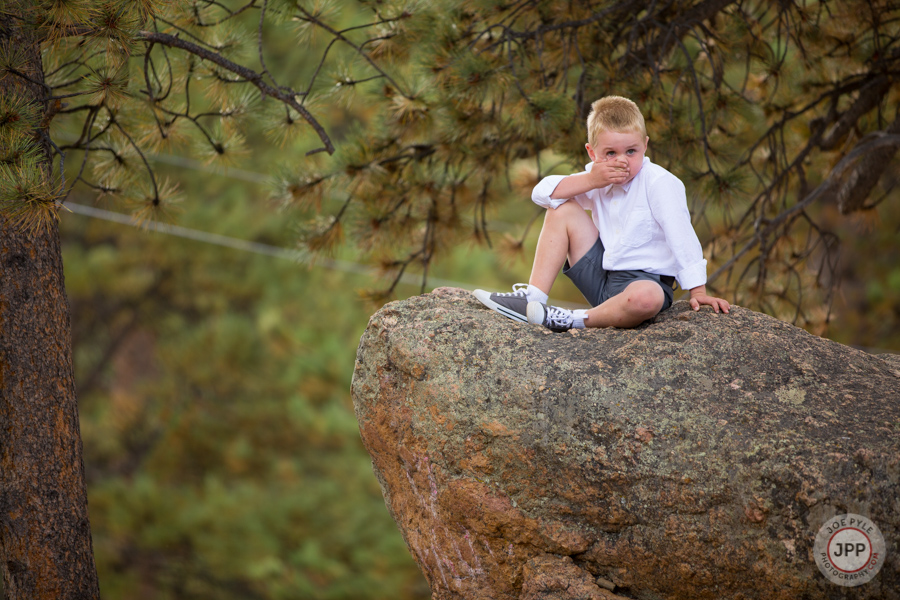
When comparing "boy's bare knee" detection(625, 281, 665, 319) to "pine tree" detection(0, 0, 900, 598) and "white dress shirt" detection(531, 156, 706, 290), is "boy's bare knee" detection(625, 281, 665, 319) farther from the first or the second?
"pine tree" detection(0, 0, 900, 598)

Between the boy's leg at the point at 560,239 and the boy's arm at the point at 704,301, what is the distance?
303 millimetres

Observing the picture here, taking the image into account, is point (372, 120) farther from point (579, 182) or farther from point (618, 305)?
point (618, 305)

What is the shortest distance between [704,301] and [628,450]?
1.74 ft

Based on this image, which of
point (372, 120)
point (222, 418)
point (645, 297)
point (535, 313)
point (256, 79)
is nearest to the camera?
point (645, 297)

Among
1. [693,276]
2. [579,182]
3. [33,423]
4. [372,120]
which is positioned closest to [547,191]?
[579,182]

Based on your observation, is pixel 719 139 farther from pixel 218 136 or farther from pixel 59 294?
pixel 59 294

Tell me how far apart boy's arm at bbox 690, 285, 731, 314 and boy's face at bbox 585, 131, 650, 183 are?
342 mm

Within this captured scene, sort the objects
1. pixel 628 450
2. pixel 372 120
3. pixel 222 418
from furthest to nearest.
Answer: pixel 222 418 → pixel 372 120 → pixel 628 450

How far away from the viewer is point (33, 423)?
2020 mm

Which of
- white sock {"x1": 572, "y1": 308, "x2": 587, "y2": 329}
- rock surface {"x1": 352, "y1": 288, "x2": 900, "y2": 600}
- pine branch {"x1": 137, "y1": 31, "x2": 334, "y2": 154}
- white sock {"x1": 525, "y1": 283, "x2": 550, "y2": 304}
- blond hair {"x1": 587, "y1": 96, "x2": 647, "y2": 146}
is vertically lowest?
rock surface {"x1": 352, "y1": 288, "x2": 900, "y2": 600}

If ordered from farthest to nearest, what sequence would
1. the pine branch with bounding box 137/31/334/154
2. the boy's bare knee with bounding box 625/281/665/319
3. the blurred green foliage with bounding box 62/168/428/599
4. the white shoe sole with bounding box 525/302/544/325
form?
the blurred green foliage with bounding box 62/168/428/599
the pine branch with bounding box 137/31/334/154
the white shoe sole with bounding box 525/302/544/325
the boy's bare knee with bounding box 625/281/665/319

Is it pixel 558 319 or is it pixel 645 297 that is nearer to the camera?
pixel 645 297

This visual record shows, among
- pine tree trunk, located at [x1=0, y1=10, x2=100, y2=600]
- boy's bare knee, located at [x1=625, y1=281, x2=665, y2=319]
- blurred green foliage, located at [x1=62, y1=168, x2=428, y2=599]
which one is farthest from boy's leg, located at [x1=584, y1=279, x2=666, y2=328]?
blurred green foliage, located at [x1=62, y1=168, x2=428, y2=599]

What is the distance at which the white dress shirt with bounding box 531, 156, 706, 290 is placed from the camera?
1937mm
